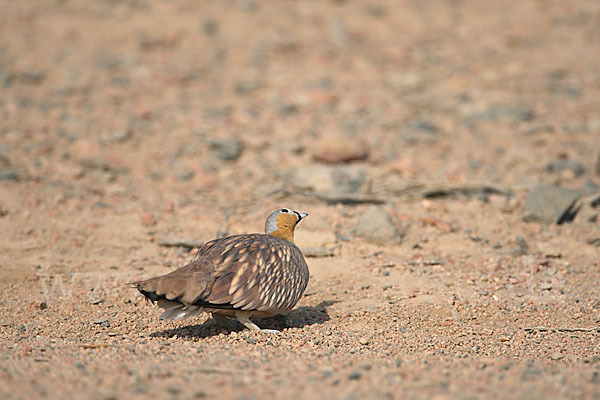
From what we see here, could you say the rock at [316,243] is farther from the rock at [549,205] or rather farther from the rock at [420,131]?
the rock at [420,131]

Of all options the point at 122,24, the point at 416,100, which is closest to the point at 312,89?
the point at 416,100

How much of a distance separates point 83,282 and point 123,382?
3.28 metres

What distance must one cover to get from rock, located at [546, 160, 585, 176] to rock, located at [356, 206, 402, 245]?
3.57 m

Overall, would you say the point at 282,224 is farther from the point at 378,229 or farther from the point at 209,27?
the point at 209,27

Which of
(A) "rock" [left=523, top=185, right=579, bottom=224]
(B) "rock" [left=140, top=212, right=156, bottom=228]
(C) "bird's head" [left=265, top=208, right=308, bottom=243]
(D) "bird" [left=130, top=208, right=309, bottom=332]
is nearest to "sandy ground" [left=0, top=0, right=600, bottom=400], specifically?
(B) "rock" [left=140, top=212, right=156, bottom=228]

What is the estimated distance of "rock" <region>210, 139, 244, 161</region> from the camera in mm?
10664

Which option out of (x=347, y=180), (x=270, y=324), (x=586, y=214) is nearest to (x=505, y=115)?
(x=586, y=214)

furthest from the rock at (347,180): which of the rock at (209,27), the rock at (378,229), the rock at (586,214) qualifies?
the rock at (209,27)

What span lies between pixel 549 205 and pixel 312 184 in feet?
10.5

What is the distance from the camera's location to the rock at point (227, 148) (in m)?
10.7

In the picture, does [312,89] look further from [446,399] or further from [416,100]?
[446,399]

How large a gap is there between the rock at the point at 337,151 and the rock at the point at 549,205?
111 inches

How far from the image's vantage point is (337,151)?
10.3m

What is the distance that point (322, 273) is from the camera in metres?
7.33
